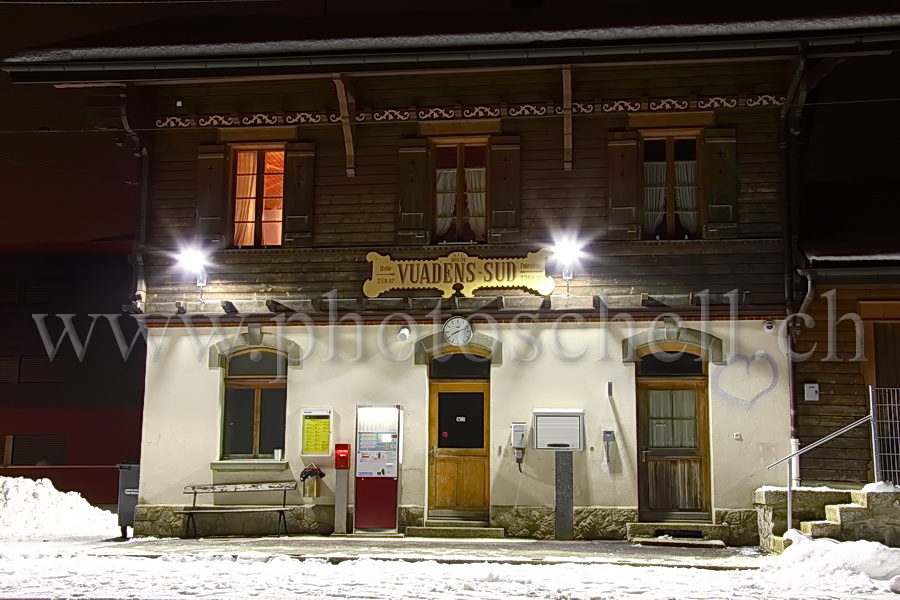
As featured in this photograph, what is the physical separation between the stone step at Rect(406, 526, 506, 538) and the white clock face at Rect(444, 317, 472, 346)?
2691mm

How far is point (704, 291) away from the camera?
14258 millimetres

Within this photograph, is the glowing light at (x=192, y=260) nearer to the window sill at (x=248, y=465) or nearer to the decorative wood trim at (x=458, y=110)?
the decorative wood trim at (x=458, y=110)

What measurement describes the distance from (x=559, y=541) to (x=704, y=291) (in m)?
4.18

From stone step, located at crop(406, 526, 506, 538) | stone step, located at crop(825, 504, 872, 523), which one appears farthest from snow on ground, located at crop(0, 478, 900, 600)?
stone step, located at crop(406, 526, 506, 538)

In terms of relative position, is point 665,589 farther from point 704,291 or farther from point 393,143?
point 393,143

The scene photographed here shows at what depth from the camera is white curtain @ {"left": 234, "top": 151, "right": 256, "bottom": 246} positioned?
15469 millimetres

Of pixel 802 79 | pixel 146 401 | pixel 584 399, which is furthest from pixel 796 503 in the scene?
pixel 146 401

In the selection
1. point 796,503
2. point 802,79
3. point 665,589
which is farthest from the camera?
point 802,79

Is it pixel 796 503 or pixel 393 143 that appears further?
pixel 393 143

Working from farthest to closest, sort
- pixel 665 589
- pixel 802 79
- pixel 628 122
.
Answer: pixel 628 122 < pixel 802 79 < pixel 665 589

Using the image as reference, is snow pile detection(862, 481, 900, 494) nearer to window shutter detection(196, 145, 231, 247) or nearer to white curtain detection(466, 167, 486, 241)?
white curtain detection(466, 167, 486, 241)

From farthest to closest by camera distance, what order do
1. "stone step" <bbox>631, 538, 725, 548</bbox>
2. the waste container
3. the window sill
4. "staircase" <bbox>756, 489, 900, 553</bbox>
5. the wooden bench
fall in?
the waste container → the window sill → the wooden bench → "stone step" <bbox>631, 538, 725, 548</bbox> → "staircase" <bbox>756, 489, 900, 553</bbox>

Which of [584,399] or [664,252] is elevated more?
[664,252]

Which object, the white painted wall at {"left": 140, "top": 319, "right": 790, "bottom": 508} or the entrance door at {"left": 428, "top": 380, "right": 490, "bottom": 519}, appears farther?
the entrance door at {"left": 428, "top": 380, "right": 490, "bottom": 519}
